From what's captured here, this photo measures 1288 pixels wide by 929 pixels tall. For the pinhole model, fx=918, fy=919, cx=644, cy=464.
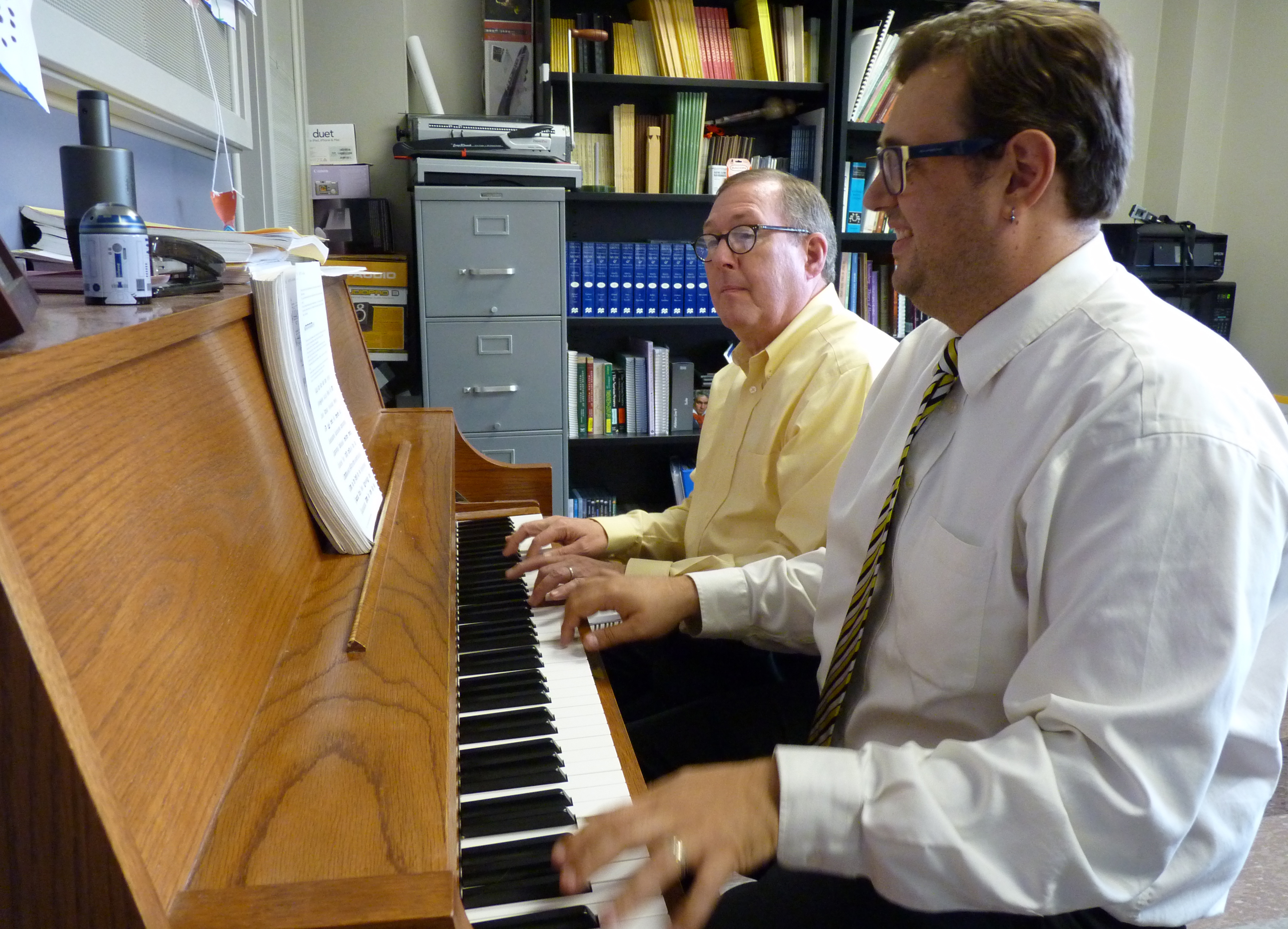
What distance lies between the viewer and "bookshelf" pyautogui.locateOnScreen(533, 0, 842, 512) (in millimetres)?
3107

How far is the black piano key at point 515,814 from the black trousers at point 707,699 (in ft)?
1.85

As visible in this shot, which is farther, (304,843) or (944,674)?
(944,674)

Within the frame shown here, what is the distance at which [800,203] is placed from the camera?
1.83m

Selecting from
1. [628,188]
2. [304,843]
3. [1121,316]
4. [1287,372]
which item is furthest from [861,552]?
[1287,372]

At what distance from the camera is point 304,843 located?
20.8 inches

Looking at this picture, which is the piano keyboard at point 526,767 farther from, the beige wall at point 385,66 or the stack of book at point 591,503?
the beige wall at point 385,66

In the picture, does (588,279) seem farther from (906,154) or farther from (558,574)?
(906,154)

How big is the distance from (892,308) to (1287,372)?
5.56 feet

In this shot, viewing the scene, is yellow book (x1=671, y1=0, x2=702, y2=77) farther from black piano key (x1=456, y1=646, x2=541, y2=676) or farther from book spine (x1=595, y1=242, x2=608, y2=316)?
black piano key (x1=456, y1=646, x2=541, y2=676)

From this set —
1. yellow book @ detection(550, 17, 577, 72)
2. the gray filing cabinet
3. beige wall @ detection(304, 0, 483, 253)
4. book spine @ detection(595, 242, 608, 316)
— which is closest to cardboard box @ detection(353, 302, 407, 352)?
the gray filing cabinet

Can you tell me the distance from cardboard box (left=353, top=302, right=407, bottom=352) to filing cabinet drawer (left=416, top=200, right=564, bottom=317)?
7.4 inches

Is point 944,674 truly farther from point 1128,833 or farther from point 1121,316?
point 1121,316

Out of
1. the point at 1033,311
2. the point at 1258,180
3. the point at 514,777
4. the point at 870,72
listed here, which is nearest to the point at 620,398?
the point at 870,72

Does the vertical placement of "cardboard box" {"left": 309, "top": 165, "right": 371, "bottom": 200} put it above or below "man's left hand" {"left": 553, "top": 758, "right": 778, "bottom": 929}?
above
